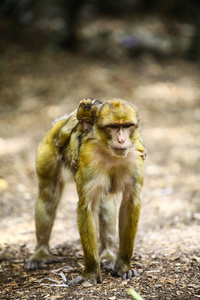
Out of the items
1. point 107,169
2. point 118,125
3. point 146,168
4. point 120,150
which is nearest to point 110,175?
point 107,169

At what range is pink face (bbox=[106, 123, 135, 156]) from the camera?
13.9 ft

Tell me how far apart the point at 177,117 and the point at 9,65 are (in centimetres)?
732

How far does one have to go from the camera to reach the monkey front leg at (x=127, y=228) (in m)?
4.73

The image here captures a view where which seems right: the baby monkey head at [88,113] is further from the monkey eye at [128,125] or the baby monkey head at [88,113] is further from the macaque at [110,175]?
the monkey eye at [128,125]

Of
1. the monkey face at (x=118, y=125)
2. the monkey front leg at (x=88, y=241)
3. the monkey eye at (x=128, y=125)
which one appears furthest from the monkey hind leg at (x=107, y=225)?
the monkey eye at (x=128, y=125)

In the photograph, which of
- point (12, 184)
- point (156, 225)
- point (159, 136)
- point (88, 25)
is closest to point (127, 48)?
point (88, 25)

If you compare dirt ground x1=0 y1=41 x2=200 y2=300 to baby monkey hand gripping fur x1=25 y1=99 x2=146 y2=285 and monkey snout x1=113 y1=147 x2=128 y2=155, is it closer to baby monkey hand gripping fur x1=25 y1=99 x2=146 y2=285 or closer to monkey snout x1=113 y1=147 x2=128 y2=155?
baby monkey hand gripping fur x1=25 y1=99 x2=146 y2=285

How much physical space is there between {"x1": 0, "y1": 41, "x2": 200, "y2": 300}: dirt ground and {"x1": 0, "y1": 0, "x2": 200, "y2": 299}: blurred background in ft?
0.11

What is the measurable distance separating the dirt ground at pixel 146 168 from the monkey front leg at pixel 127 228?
16 cm

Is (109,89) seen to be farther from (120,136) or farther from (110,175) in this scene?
(120,136)

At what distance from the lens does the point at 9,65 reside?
16.1 metres

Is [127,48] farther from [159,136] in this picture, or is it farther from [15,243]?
[15,243]

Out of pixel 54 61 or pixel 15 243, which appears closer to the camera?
pixel 15 243

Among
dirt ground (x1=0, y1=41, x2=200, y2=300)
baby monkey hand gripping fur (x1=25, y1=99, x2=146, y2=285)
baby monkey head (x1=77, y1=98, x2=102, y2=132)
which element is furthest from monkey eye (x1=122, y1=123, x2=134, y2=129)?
dirt ground (x1=0, y1=41, x2=200, y2=300)
